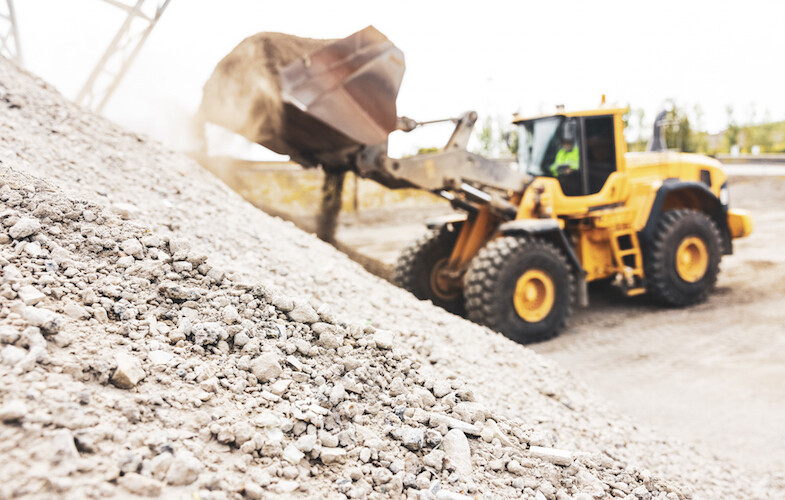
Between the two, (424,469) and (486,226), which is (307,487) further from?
(486,226)

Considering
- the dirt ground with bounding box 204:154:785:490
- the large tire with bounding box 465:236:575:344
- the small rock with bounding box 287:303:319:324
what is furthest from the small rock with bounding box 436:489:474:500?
the large tire with bounding box 465:236:575:344

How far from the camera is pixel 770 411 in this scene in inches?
159

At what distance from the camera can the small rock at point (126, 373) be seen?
5.96 feet

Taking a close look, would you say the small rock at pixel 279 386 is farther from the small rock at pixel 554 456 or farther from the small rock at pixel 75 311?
the small rock at pixel 554 456

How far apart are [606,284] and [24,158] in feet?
21.6

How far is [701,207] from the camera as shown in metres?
7.34

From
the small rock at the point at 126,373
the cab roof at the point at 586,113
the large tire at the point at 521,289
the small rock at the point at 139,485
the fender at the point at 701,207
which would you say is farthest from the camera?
the fender at the point at 701,207

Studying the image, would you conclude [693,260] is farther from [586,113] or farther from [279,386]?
[279,386]

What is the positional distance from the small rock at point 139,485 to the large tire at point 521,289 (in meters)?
4.19

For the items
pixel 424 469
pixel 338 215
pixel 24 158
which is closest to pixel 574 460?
pixel 424 469

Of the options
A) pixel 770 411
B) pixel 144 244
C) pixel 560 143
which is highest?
pixel 560 143

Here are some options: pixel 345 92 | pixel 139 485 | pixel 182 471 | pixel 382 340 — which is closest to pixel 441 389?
pixel 382 340

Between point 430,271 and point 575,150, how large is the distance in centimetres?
194

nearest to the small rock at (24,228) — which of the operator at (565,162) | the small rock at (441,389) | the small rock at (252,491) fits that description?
the small rock at (252,491)
